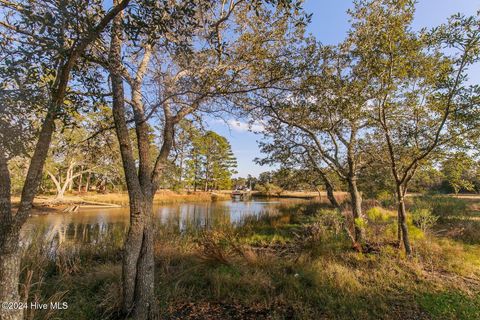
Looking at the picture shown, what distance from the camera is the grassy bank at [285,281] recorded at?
360 cm

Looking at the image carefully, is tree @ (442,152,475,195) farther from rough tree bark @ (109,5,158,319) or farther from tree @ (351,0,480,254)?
rough tree bark @ (109,5,158,319)

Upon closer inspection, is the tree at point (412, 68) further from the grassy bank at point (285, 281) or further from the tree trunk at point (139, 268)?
the tree trunk at point (139, 268)

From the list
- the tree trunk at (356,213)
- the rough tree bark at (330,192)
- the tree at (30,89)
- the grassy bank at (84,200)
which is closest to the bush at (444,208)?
the rough tree bark at (330,192)

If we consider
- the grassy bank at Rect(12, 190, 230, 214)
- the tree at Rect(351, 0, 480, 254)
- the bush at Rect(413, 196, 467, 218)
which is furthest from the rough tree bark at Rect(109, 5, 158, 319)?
the grassy bank at Rect(12, 190, 230, 214)

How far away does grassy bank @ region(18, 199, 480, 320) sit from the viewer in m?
3.60

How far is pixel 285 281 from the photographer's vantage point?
4.40m

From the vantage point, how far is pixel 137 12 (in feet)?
7.18

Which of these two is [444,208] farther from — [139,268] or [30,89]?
[30,89]

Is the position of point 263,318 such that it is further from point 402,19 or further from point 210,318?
point 402,19

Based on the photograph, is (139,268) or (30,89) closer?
(30,89)

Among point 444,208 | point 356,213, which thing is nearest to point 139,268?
point 356,213

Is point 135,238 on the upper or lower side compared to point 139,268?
upper

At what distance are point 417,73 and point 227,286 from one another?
5.32 metres

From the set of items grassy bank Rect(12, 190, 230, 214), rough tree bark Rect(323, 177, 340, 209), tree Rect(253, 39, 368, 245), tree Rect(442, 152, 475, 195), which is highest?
tree Rect(253, 39, 368, 245)
